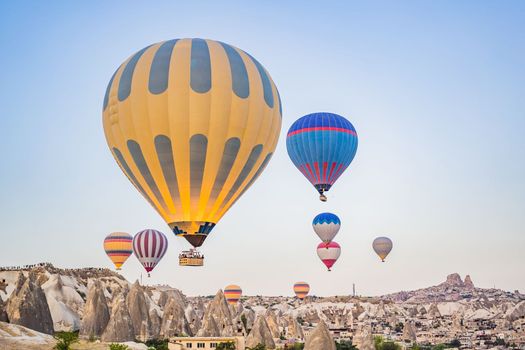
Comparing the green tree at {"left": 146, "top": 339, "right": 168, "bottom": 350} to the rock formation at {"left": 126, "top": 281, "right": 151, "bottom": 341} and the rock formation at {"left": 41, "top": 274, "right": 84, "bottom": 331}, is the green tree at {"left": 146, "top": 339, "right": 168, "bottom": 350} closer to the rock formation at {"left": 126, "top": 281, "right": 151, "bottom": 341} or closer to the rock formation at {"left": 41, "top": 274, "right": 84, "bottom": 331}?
the rock formation at {"left": 126, "top": 281, "right": 151, "bottom": 341}

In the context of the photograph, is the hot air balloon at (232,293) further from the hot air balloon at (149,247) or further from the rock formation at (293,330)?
the hot air balloon at (149,247)

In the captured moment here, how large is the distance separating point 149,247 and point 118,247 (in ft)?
24.3

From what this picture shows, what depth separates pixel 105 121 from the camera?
3020 centimetres

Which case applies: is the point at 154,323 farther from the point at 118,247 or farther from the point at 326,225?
the point at 326,225

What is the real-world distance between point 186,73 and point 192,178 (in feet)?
15.3

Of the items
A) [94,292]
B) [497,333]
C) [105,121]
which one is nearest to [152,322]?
[94,292]

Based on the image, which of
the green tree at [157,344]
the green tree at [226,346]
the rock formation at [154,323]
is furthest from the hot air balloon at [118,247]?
the green tree at [226,346]

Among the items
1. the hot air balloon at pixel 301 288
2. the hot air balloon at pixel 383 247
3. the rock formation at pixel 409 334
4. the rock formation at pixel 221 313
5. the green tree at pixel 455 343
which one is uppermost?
the hot air balloon at pixel 383 247

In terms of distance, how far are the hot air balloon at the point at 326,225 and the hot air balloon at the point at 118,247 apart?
22.6 m

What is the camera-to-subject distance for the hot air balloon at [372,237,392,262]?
85.4 meters

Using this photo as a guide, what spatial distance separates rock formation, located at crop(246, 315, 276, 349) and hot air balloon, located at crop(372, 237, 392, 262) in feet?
66.4

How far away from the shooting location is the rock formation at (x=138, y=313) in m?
72.6

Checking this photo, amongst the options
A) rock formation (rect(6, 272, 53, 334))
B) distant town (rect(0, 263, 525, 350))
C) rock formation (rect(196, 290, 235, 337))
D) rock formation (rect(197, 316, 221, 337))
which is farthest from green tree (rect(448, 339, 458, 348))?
rock formation (rect(6, 272, 53, 334))

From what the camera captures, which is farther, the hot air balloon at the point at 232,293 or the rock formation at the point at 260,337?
the hot air balloon at the point at 232,293
